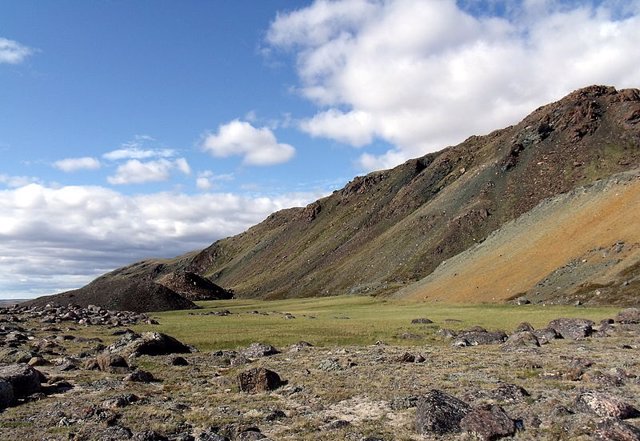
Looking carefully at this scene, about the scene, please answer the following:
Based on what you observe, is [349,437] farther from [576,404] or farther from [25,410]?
[25,410]

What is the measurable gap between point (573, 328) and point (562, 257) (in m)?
57.7

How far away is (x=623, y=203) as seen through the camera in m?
102

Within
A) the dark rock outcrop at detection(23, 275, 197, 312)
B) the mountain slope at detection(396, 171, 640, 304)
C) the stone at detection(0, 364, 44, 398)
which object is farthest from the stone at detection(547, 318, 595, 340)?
the dark rock outcrop at detection(23, 275, 197, 312)

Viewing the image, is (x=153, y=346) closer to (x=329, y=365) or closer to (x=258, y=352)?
(x=258, y=352)

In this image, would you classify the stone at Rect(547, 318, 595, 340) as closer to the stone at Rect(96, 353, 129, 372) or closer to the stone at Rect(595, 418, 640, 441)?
the stone at Rect(595, 418, 640, 441)

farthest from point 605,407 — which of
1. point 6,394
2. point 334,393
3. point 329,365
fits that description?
point 6,394

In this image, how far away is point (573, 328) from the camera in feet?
143

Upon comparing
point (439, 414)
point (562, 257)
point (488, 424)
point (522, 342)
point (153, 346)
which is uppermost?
point (562, 257)

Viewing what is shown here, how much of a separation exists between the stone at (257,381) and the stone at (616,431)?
15.6 m

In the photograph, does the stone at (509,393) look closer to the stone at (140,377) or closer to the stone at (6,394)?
the stone at (140,377)

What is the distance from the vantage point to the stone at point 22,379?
81.6 ft

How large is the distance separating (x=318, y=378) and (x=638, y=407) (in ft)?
51.0

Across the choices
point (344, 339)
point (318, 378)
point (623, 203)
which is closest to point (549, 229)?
point (623, 203)

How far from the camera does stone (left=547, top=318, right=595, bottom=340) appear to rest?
42250 millimetres
